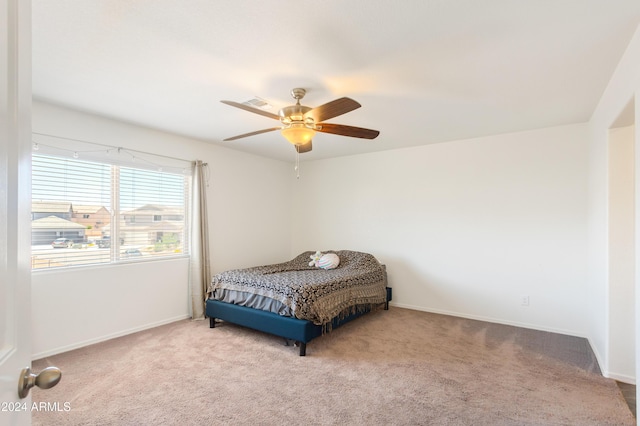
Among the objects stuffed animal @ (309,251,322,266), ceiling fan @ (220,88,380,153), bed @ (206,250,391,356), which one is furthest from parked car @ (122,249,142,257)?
ceiling fan @ (220,88,380,153)

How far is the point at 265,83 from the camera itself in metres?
2.61

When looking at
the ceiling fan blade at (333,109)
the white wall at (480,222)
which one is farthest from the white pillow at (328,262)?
the ceiling fan blade at (333,109)

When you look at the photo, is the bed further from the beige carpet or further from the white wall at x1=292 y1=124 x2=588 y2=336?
the white wall at x1=292 y1=124 x2=588 y2=336

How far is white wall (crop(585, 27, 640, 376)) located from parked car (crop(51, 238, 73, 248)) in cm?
453

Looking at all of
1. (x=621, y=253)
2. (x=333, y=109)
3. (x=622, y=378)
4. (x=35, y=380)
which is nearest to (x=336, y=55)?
(x=333, y=109)

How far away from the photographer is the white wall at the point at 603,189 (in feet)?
6.66

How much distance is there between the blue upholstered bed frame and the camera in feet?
10.3

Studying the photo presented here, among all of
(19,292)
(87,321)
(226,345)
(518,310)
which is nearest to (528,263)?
(518,310)

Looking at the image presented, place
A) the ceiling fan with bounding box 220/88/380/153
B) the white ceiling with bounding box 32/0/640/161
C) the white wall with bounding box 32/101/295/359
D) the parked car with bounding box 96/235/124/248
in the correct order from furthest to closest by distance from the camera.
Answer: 1. the parked car with bounding box 96/235/124/248
2. the white wall with bounding box 32/101/295/359
3. the ceiling fan with bounding box 220/88/380/153
4. the white ceiling with bounding box 32/0/640/161

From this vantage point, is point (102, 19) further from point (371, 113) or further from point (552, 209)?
point (552, 209)

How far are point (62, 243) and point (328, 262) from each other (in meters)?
3.04

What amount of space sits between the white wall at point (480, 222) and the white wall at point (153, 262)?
1193 mm

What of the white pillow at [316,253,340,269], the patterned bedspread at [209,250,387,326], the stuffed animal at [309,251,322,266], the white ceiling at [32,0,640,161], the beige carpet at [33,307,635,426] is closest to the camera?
the white ceiling at [32,0,640,161]

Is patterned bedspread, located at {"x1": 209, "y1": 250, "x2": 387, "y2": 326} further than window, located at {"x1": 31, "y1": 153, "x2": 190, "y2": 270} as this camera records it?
Yes
